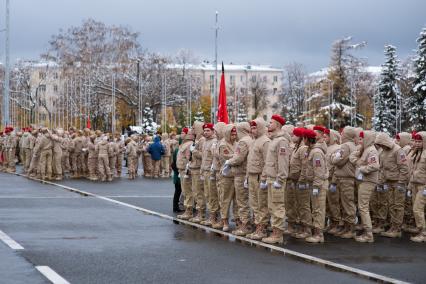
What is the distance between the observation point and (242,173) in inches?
593

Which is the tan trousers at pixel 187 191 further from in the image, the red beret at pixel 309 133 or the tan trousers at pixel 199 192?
the red beret at pixel 309 133

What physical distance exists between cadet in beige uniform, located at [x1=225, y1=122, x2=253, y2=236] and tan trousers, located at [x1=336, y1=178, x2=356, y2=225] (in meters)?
1.76

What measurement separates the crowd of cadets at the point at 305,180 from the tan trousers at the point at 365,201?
18 millimetres

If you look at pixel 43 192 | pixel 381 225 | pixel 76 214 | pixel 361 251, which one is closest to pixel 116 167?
pixel 43 192

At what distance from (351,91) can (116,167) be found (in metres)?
50.5

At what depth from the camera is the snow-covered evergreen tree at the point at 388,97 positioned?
7694cm

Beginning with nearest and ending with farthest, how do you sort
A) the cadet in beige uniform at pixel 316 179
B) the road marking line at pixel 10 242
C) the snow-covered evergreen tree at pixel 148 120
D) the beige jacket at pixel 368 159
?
the road marking line at pixel 10 242 → the cadet in beige uniform at pixel 316 179 → the beige jacket at pixel 368 159 → the snow-covered evergreen tree at pixel 148 120

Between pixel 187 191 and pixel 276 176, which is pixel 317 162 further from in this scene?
pixel 187 191

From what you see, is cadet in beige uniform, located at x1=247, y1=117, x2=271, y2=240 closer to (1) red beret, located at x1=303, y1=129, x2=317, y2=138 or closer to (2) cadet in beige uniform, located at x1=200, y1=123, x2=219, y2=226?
(1) red beret, located at x1=303, y1=129, x2=317, y2=138

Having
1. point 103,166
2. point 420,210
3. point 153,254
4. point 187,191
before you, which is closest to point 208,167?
point 187,191

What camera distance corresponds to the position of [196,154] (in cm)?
1706

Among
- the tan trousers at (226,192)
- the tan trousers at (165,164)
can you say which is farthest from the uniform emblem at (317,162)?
the tan trousers at (165,164)

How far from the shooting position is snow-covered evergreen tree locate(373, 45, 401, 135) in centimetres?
7694

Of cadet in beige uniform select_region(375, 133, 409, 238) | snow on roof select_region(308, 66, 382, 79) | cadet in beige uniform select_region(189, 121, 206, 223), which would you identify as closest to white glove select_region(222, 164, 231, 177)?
cadet in beige uniform select_region(189, 121, 206, 223)
